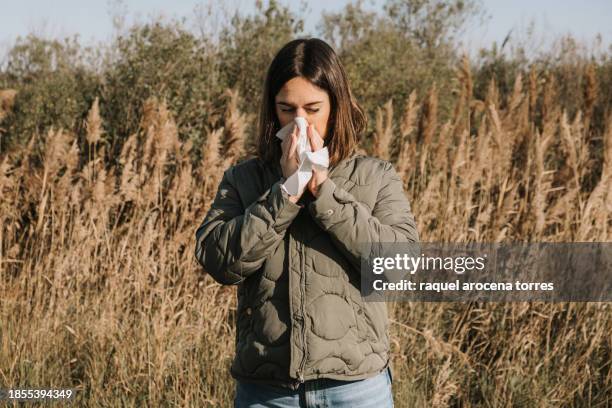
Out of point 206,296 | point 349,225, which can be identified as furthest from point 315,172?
point 206,296

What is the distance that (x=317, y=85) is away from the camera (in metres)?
2.16

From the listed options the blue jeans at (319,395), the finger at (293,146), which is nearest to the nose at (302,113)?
the finger at (293,146)

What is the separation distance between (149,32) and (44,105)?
1.61 m

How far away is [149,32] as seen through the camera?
9180mm

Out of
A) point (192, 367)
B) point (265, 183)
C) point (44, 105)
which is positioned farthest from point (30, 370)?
point (44, 105)

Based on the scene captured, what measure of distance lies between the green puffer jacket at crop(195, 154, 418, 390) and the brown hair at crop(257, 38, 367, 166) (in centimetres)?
14

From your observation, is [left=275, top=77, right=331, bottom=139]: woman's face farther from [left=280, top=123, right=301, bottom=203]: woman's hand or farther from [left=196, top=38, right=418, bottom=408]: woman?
[left=280, top=123, right=301, bottom=203]: woman's hand

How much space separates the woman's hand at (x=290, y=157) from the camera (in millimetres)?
1975

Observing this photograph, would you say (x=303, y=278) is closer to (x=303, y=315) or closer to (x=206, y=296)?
(x=303, y=315)

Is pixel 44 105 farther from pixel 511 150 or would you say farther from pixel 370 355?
pixel 370 355

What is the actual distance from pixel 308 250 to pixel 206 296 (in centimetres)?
257

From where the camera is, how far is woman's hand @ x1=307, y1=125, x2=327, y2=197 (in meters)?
2.01

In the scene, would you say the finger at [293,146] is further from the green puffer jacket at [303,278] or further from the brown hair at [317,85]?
the brown hair at [317,85]

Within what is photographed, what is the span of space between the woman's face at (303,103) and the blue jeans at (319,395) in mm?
745
